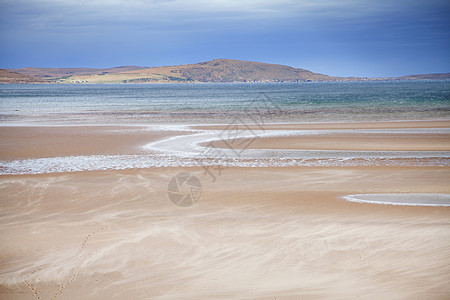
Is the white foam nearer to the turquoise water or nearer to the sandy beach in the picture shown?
the sandy beach

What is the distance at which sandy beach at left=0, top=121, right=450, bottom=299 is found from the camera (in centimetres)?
588

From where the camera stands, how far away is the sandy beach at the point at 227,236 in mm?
5875

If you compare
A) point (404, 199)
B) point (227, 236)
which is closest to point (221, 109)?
point (404, 199)

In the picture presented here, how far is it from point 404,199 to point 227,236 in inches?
206

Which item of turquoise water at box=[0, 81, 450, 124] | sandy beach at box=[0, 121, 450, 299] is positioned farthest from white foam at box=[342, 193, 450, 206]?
turquoise water at box=[0, 81, 450, 124]

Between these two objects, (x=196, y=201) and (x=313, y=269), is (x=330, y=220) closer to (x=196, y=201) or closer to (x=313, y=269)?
(x=313, y=269)

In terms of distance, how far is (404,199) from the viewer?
9.93 metres

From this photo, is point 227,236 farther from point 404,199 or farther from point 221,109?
point 221,109

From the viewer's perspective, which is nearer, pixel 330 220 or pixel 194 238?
pixel 194 238

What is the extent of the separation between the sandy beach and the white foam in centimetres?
38

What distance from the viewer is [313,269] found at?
20.6ft

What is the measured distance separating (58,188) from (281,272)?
25.8 feet

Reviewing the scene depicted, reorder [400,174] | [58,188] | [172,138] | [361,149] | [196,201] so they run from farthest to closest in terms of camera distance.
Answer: [172,138] → [361,149] → [400,174] → [58,188] → [196,201]

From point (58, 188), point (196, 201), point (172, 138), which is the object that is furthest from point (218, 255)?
point (172, 138)
